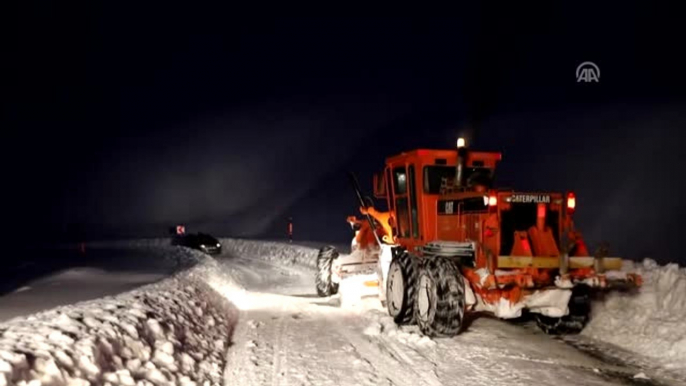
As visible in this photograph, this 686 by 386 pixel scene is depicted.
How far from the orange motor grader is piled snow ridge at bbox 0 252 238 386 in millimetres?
3393

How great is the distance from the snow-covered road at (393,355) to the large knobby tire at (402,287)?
27 centimetres

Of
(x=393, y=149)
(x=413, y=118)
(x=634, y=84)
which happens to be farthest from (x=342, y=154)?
(x=634, y=84)

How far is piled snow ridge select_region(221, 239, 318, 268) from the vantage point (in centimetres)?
2615

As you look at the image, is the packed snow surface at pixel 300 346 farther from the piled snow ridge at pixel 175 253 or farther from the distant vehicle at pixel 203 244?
the distant vehicle at pixel 203 244

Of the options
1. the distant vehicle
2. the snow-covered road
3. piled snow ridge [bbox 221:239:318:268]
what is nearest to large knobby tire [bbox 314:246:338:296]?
the snow-covered road

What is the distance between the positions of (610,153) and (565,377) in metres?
50.4

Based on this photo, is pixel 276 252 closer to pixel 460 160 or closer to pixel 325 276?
pixel 325 276

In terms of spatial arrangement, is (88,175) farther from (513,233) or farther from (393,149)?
(513,233)

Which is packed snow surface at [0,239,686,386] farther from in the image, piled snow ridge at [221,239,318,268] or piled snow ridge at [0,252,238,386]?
piled snow ridge at [221,239,318,268]

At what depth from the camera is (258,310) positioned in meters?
12.6

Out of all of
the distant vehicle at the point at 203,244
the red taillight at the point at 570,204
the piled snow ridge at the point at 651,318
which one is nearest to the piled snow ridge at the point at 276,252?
the distant vehicle at the point at 203,244

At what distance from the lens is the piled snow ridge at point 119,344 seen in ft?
16.4

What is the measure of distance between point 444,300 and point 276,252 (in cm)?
2187

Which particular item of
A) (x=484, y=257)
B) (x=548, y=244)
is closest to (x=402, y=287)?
(x=484, y=257)
